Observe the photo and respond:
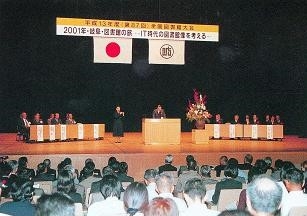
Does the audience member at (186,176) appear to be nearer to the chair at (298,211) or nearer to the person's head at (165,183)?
the person's head at (165,183)

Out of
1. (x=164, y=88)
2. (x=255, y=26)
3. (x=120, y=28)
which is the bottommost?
(x=164, y=88)

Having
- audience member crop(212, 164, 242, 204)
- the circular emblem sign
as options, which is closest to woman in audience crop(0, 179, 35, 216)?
audience member crop(212, 164, 242, 204)

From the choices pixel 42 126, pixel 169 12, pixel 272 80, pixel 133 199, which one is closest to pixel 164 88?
pixel 169 12

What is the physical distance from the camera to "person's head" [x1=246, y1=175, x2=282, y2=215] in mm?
2381

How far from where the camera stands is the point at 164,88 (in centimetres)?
1859

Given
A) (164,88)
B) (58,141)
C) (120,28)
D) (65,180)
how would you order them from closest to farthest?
1. (65,180)
2. (120,28)
3. (58,141)
4. (164,88)

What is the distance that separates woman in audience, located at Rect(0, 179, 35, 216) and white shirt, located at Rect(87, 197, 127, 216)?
54cm

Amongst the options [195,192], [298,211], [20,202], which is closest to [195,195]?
[195,192]

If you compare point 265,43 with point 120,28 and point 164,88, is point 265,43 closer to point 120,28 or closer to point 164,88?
point 164,88

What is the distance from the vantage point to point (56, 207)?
2422 millimetres

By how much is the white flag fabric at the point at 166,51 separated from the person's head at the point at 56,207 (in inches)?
430

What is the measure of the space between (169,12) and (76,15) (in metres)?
3.61

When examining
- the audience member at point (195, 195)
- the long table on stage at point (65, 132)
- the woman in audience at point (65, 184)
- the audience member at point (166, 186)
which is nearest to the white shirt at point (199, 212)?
the audience member at point (195, 195)

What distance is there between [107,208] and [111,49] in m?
9.65
